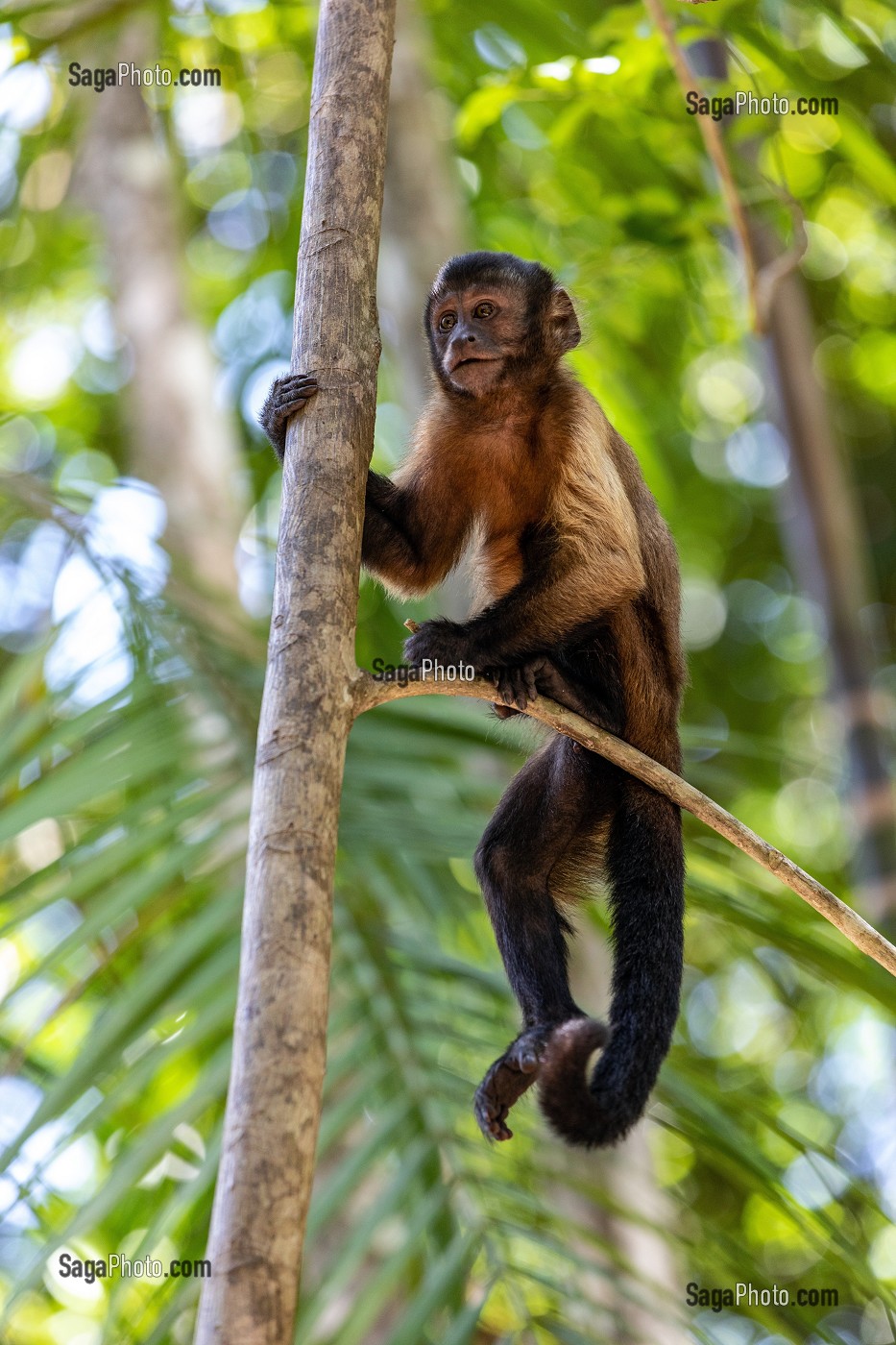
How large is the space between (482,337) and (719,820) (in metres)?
1.83

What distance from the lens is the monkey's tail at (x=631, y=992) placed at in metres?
2.54

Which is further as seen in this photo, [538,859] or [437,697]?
[437,697]

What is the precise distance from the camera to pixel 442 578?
3.97 meters

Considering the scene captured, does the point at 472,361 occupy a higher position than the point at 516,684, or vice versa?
the point at 472,361

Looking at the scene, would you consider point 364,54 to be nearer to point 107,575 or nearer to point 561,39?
point 107,575

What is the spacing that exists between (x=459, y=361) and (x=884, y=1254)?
21.9 ft

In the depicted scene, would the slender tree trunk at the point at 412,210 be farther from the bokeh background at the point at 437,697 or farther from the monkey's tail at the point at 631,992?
the monkey's tail at the point at 631,992

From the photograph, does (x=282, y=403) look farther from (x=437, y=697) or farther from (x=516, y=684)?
(x=437, y=697)

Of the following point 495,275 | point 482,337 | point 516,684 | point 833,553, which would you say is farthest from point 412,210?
point 516,684

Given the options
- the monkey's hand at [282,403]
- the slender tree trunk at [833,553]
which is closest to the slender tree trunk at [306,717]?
the monkey's hand at [282,403]

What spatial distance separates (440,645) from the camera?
3215mm

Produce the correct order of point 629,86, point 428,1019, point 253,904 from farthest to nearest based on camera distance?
point 629,86 < point 428,1019 < point 253,904

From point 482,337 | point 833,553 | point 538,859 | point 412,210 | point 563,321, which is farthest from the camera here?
point 833,553

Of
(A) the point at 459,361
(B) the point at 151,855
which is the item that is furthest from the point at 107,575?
(A) the point at 459,361
